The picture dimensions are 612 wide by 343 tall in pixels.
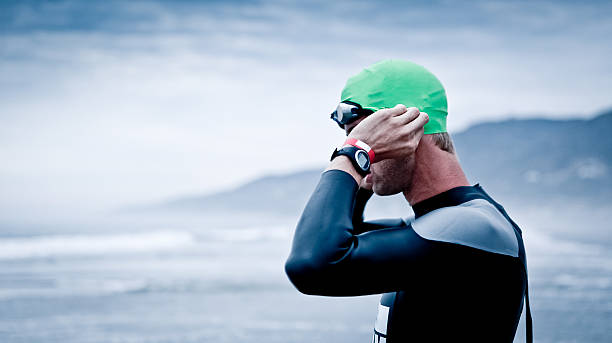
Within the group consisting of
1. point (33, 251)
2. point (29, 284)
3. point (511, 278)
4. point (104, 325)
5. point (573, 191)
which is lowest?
point (573, 191)

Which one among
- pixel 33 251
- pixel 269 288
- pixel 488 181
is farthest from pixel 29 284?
pixel 488 181

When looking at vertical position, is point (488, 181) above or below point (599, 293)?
below

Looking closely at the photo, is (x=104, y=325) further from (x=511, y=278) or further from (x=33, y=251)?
(x=33, y=251)

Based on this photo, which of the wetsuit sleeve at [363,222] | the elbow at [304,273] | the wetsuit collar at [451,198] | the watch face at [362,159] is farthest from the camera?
the wetsuit sleeve at [363,222]

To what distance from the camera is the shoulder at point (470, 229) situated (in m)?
1.77

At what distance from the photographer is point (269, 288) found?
43.4ft

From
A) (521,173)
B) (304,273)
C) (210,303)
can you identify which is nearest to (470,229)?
(304,273)

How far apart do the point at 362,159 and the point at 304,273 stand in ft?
1.25

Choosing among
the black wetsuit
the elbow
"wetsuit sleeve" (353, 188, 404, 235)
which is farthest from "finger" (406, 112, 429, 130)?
"wetsuit sleeve" (353, 188, 404, 235)

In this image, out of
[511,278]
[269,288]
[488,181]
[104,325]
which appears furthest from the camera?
[488,181]

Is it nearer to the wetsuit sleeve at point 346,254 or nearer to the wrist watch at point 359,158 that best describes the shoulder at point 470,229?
the wetsuit sleeve at point 346,254

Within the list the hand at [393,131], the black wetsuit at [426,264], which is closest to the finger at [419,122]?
the hand at [393,131]

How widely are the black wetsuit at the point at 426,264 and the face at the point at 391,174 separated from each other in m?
0.19

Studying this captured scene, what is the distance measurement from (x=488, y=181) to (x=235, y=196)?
54.7 metres
